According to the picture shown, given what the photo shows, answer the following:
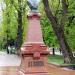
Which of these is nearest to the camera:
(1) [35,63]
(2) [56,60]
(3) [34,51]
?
(3) [34,51]

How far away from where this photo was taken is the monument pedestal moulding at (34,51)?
11.8 meters

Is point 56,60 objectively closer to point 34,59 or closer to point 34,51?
point 34,59

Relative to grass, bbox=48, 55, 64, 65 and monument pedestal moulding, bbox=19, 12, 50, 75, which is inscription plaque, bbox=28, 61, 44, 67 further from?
grass, bbox=48, 55, 64, 65

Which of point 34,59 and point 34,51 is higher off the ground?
point 34,51

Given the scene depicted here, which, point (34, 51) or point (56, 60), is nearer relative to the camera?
point (34, 51)

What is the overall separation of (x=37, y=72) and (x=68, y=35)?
27.0 meters

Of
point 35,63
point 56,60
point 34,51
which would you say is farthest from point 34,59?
point 56,60

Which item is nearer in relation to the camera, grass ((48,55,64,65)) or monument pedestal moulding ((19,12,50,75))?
monument pedestal moulding ((19,12,50,75))

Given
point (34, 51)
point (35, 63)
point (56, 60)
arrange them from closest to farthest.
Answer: point (34, 51) < point (35, 63) < point (56, 60)

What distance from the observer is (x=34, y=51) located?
11.7 meters

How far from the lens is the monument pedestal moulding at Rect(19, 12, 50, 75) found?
11.8 metres

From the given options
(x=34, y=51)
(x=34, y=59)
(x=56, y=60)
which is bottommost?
(x=56, y=60)

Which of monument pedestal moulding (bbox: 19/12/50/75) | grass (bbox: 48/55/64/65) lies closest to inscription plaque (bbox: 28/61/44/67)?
monument pedestal moulding (bbox: 19/12/50/75)

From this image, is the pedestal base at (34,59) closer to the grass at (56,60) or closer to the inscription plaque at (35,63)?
the inscription plaque at (35,63)
